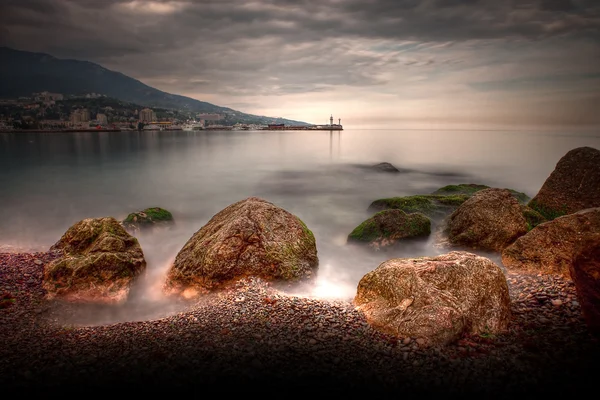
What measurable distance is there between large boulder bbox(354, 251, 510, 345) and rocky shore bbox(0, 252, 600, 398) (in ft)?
0.65

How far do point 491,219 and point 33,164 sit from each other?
48.5 meters

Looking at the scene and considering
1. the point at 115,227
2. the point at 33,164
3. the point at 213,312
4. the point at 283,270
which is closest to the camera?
the point at 213,312

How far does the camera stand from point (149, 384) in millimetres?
5070

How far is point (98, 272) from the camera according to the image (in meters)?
8.09

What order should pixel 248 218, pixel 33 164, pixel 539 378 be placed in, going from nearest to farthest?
pixel 539 378 < pixel 248 218 < pixel 33 164

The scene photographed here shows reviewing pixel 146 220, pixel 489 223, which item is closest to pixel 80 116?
pixel 146 220

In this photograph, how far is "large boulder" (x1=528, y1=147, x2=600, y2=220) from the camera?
11172mm

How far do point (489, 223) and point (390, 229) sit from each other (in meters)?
3.10

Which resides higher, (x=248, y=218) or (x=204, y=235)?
(x=248, y=218)


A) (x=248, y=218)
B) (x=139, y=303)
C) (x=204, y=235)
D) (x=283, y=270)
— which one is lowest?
(x=139, y=303)

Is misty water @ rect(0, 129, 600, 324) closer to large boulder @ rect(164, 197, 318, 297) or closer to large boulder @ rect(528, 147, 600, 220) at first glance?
large boulder @ rect(164, 197, 318, 297)

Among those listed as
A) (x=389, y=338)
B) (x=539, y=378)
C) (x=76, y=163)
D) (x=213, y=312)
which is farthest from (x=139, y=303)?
(x=76, y=163)

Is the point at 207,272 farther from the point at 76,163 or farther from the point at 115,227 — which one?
the point at 76,163

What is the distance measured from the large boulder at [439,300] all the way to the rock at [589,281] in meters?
1.13
